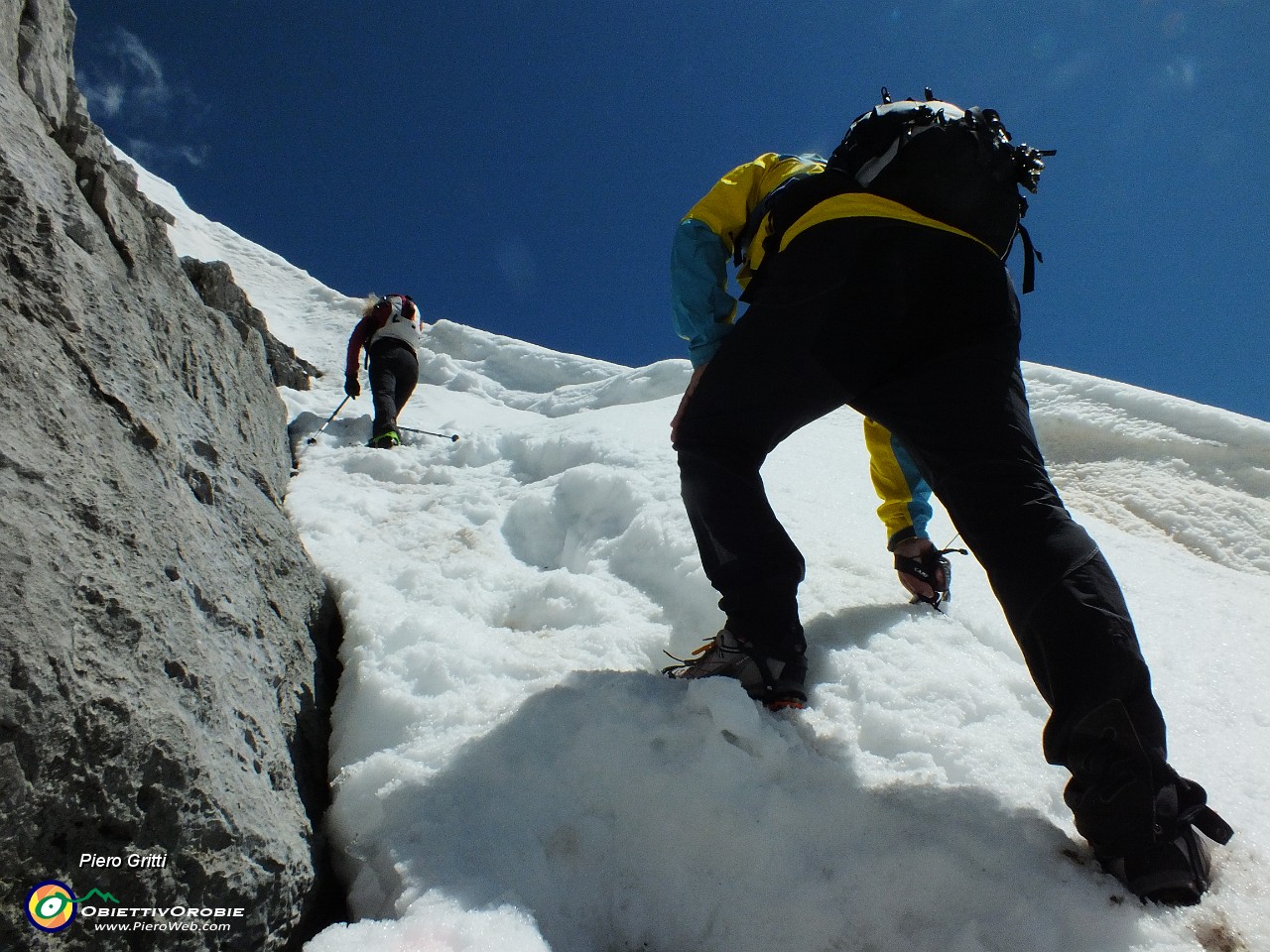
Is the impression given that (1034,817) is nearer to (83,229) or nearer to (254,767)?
(254,767)

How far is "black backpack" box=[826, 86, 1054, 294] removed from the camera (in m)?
1.78

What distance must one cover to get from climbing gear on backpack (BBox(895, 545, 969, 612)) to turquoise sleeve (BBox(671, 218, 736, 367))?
42.4 inches

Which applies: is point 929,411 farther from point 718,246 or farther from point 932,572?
point 932,572

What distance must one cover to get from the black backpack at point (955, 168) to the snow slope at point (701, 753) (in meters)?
1.22

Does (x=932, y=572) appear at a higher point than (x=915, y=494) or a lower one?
lower

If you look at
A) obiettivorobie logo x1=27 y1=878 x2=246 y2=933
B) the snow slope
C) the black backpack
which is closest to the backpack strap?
the black backpack

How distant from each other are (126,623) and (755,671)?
4.52ft

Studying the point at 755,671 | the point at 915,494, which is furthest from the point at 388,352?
the point at 755,671

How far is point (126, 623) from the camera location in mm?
1198

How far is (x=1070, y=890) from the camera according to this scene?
4.31 feet

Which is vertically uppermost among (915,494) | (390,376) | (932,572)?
(390,376)

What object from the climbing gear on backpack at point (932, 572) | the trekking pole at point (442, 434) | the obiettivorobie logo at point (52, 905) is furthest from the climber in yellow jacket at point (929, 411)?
the trekking pole at point (442, 434)

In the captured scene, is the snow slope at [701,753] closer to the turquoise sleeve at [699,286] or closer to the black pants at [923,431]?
the black pants at [923,431]

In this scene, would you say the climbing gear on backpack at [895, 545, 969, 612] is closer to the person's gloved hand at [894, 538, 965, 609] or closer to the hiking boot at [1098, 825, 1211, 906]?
the person's gloved hand at [894, 538, 965, 609]
